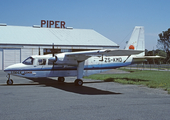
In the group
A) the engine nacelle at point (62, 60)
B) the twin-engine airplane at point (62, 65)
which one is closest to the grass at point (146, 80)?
the twin-engine airplane at point (62, 65)

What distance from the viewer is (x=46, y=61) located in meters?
19.9

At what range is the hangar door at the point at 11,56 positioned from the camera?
45.8 meters

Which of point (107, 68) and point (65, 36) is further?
point (65, 36)

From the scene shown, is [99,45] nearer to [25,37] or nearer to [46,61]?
[25,37]

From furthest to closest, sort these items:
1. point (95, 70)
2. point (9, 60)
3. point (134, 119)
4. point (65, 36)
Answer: point (65, 36) < point (9, 60) < point (95, 70) < point (134, 119)

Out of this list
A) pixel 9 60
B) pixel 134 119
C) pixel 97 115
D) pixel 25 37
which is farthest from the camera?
pixel 25 37

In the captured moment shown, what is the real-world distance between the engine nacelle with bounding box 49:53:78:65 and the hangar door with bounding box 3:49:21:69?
1163 inches

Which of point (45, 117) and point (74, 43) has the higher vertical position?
point (74, 43)

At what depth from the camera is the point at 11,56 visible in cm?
4641

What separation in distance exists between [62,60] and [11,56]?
1209 inches

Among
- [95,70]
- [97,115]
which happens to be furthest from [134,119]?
[95,70]

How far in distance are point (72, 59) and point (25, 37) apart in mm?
32962

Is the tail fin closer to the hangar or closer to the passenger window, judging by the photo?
the passenger window

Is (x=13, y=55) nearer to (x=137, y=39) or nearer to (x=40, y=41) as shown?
(x=40, y=41)
